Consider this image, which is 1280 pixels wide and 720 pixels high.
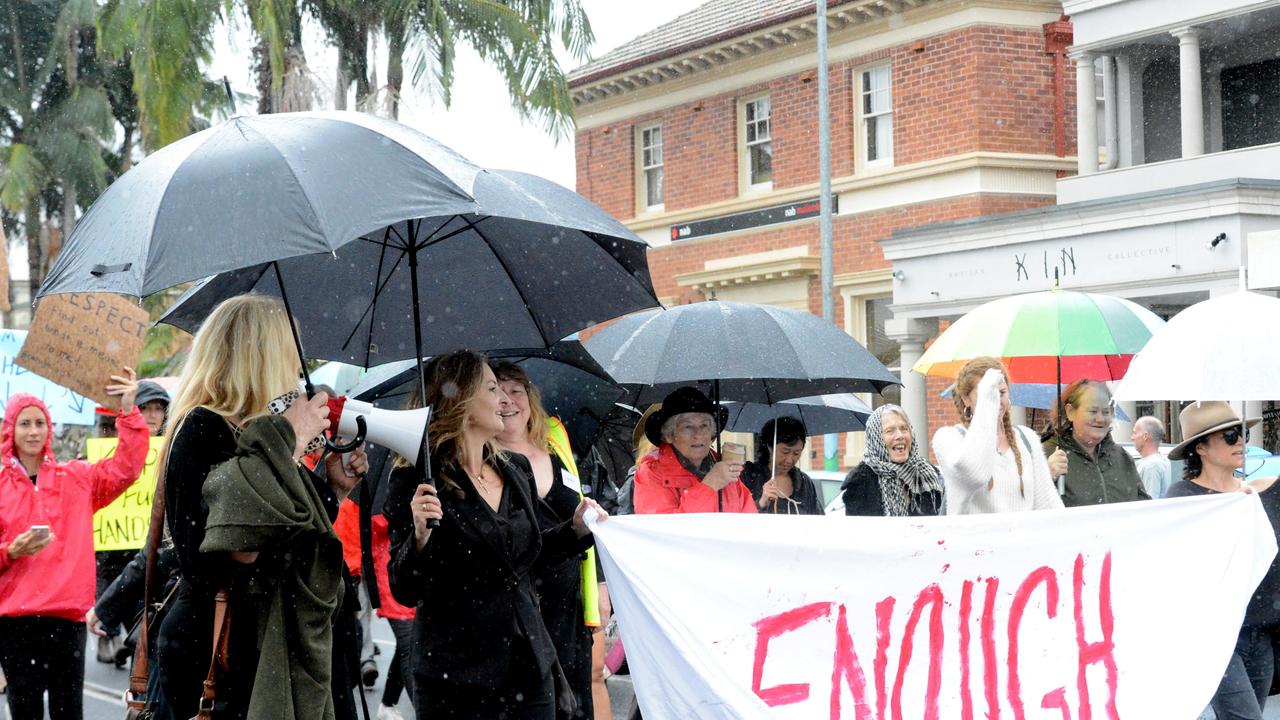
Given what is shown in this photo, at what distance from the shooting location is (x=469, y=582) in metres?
4.45

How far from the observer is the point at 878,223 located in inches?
991

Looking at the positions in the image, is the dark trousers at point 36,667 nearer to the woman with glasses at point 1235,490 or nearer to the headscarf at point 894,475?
the headscarf at point 894,475

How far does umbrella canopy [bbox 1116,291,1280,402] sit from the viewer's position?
18.8ft

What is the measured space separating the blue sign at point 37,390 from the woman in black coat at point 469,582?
622 cm

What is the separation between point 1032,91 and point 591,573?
19.6 m

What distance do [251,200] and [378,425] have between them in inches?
31.0

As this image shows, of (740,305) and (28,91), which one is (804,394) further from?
(28,91)

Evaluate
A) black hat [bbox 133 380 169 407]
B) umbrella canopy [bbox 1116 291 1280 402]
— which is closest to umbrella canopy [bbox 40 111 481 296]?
umbrella canopy [bbox 1116 291 1280 402]

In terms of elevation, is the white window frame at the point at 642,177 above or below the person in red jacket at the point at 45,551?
above

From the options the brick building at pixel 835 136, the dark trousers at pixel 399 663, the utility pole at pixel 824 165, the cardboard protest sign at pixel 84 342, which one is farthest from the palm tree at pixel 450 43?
the cardboard protest sign at pixel 84 342

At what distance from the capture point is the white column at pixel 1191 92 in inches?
837

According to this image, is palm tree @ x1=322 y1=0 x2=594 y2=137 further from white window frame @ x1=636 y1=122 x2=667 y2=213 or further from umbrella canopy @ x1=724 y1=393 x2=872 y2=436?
umbrella canopy @ x1=724 y1=393 x2=872 y2=436

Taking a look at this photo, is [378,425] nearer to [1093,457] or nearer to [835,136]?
[1093,457]

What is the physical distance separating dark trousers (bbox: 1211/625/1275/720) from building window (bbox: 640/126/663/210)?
24.5 m
